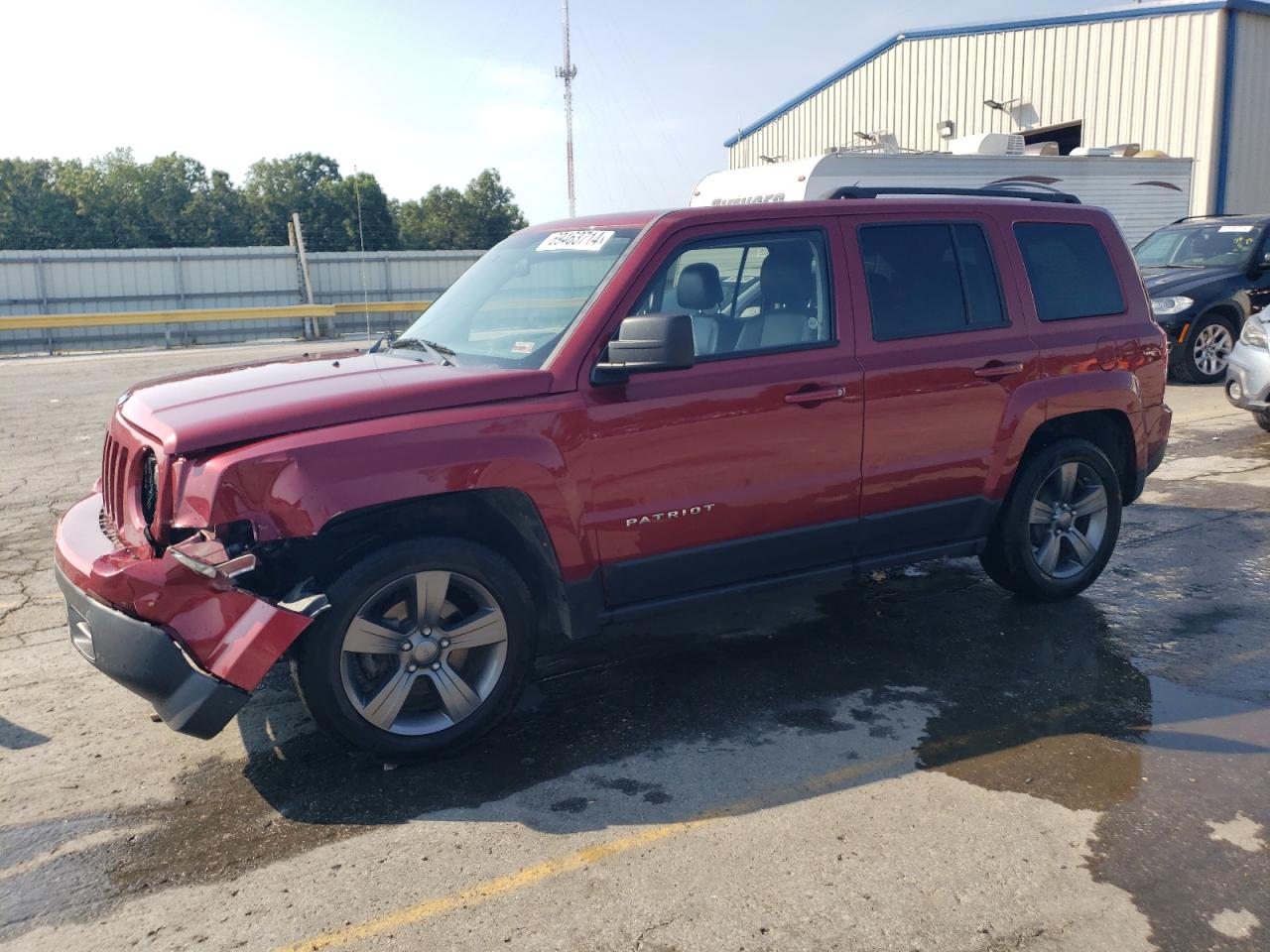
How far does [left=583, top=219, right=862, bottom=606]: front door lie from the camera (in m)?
4.05

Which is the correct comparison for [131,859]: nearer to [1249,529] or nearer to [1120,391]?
[1120,391]

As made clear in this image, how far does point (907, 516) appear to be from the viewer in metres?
4.79

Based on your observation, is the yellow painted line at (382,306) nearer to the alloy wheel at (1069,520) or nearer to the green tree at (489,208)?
the green tree at (489,208)

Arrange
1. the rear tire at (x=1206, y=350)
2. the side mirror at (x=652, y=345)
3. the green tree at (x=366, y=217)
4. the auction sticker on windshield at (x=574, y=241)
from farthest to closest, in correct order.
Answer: the green tree at (x=366, y=217)
the rear tire at (x=1206, y=350)
the auction sticker on windshield at (x=574, y=241)
the side mirror at (x=652, y=345)

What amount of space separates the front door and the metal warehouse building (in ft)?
58.3

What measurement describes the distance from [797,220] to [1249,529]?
4251 mm

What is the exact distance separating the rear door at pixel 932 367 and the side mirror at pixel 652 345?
1061 mm

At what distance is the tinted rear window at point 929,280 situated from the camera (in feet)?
15.4

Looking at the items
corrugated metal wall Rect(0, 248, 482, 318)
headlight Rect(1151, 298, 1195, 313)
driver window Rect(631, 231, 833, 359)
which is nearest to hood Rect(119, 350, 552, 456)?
driver window Rect(631, 231, 833, 359)

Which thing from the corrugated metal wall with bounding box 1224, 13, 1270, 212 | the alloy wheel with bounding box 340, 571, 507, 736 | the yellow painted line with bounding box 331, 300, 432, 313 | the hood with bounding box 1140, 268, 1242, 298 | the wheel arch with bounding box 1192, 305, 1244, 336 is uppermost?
the corrugated metal wall with bounding box 1224, 13, 1270, 212

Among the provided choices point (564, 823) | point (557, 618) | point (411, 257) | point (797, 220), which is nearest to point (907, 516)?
point (797, 220)

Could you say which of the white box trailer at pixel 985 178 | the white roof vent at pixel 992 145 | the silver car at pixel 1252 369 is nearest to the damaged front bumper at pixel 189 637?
the white box trailer at pixel 985 178

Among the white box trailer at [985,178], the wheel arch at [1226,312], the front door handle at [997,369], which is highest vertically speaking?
the white box trailer at [985,178]

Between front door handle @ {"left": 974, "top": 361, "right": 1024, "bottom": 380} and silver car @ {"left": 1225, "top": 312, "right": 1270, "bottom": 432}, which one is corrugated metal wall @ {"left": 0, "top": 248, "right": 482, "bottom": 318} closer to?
silver car @ {"left": 1225, "top": 312, "right": 1270, "bottom": 432}
